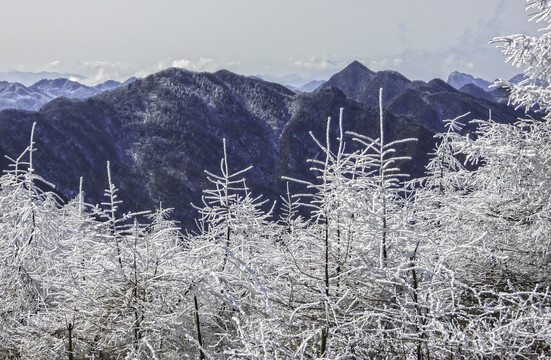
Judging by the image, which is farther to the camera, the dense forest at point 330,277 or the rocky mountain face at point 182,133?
the rocky mountain face at point 182,133

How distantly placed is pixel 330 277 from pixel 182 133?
15674 cm

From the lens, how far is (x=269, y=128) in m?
171

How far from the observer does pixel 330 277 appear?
439 cm

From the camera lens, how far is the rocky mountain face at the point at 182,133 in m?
126

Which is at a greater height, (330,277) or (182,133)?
(330,277)

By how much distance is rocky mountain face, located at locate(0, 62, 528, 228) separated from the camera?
126 metres

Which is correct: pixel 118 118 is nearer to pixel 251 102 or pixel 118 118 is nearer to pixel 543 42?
pixel 251 102

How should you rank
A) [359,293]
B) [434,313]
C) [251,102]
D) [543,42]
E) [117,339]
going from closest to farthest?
[434,313], [359,293], [117,339], [543,42], [251,102]

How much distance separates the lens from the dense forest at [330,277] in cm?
382

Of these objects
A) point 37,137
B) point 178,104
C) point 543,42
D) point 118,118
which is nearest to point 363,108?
point 178,104

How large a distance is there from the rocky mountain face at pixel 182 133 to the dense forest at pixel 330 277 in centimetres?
10351

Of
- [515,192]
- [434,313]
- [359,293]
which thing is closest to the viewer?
[434,313]

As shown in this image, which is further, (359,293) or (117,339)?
(117,339)

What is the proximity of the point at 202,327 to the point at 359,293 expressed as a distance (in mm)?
2165
